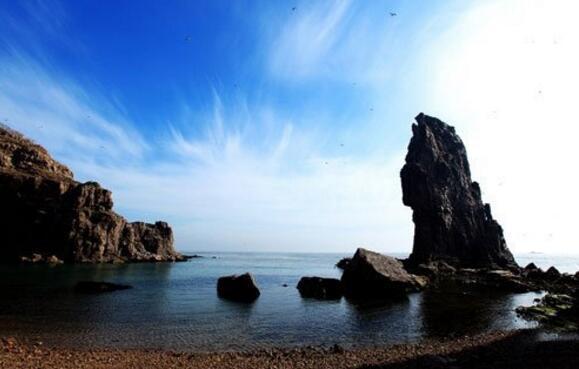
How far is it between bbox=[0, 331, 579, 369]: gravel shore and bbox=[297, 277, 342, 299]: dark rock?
31761 mm

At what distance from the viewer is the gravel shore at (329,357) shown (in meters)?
22.7

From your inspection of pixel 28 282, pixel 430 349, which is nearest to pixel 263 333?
pixel 430 349

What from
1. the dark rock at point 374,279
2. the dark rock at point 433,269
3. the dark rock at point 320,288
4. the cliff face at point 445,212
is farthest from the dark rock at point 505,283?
A: the cliff face at point 445,212

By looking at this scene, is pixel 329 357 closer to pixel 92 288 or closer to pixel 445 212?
pixel 92 288

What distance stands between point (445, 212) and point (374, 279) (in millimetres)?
73921

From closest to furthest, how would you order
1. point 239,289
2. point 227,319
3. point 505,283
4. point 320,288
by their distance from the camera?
point 227,319 → point 239,289 → point 320,288 → point 505,283

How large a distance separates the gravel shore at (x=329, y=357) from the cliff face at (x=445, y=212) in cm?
9694

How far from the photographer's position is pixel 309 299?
190 ft

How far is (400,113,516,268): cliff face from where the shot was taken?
125 metres

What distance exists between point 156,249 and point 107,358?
172 m

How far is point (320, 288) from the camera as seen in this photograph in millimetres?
63438

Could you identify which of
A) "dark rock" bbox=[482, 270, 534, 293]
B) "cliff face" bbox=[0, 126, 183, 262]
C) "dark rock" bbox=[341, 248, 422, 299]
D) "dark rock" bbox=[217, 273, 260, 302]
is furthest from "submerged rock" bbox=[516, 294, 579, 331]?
"cliff face" bbox=[0, 126, 183, 262]

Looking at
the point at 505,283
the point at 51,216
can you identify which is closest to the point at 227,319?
the point at 505,283

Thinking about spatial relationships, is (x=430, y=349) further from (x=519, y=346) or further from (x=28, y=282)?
(x=28, y=282)
